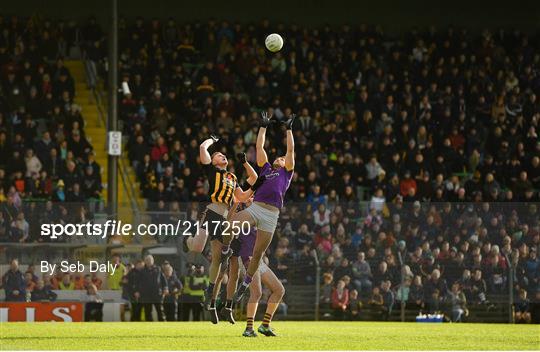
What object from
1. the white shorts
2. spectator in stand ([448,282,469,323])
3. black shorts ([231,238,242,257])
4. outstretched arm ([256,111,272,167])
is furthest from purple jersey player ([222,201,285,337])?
spectator in stand ([448,282,469,323])

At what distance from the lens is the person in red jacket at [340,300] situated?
2450 centimetres

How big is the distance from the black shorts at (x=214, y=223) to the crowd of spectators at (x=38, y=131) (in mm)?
3201

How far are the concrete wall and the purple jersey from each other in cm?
1909

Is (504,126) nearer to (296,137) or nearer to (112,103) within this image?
(296,137)

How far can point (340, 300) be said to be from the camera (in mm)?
24547

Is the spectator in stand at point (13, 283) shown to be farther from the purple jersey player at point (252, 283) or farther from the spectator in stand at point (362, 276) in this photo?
the spectator in stand at point (362, 276)

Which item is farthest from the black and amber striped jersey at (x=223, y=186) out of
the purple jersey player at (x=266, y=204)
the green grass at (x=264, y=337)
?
the green grass at (x=264, y=337)

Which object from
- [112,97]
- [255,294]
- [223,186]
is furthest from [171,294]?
[255,294]

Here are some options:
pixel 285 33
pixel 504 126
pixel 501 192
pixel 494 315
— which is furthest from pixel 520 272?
pixel 285 33

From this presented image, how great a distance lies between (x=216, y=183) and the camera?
19.2 metres

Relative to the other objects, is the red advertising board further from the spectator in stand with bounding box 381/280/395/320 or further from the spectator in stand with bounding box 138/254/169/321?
the spectator in stand with bounding box 381/280/395/320

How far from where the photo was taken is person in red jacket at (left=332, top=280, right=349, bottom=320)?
24.5 metres

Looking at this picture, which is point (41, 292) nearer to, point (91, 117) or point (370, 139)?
point (91, 117)

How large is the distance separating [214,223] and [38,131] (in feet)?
36.1
